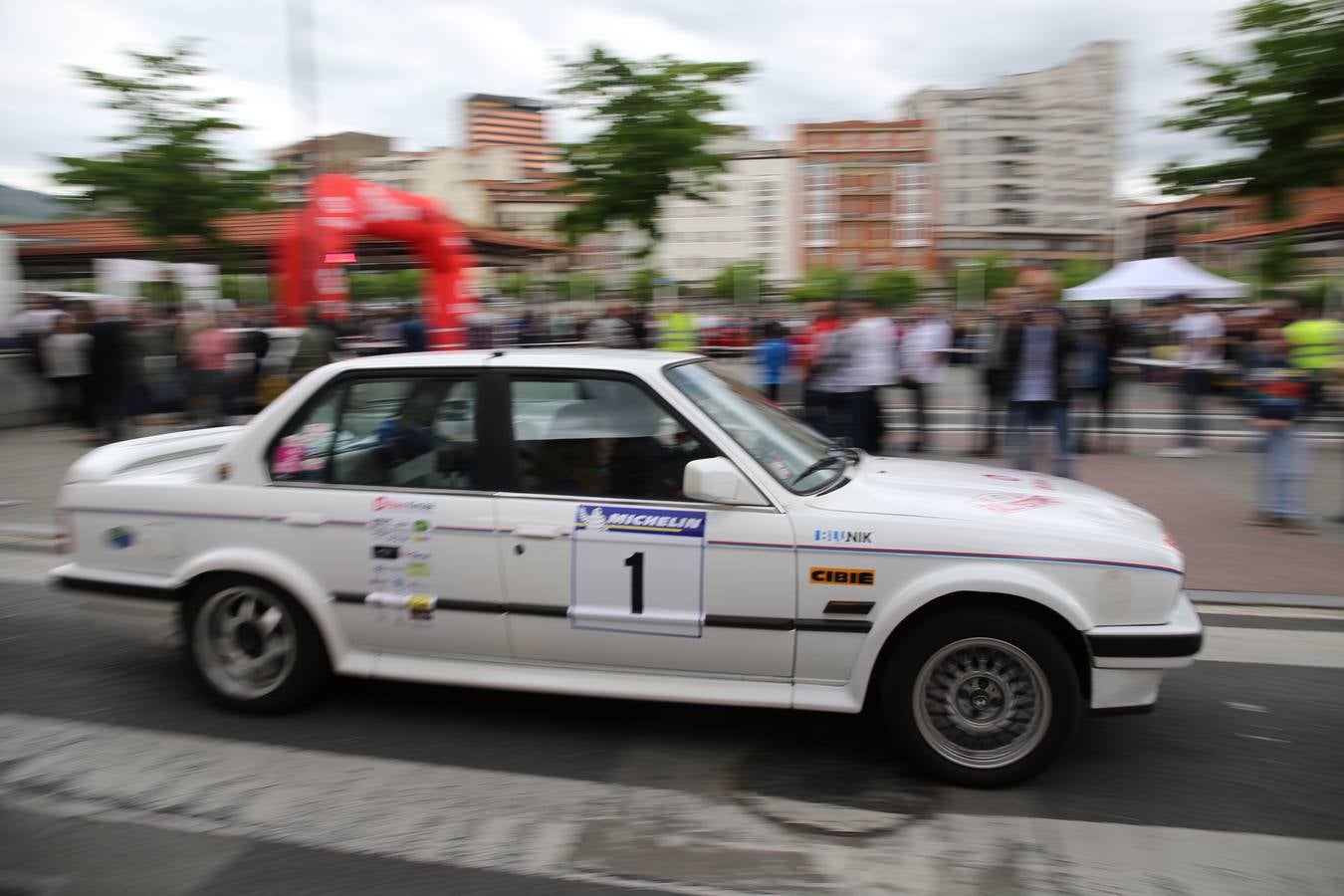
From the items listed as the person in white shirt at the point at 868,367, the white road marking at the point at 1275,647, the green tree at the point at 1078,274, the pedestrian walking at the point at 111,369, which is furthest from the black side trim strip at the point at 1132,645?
the green tree at the point at 1078,274

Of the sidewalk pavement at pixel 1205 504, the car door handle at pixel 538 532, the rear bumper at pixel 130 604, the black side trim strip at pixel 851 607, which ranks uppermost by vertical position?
the car door handle at pixel 538 532

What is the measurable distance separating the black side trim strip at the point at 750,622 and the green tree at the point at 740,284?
8746cm

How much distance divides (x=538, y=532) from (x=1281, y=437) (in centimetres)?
666

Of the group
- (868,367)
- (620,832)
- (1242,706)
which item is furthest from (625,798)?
(868,367)

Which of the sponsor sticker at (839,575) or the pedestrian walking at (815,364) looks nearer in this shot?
the sponsor sticker at (839,575)

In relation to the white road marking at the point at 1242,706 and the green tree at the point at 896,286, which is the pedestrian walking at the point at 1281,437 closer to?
the white road marking at the point at 1242,706

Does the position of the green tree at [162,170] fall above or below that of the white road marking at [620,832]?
above

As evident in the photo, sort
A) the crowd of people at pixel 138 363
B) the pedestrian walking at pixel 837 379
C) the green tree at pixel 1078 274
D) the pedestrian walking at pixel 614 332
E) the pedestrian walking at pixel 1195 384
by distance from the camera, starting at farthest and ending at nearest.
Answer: the green tree at pixel 1078 274 < the pedestrian walking at pixel 614 332 < the crowd of people at pixel 138 363 < the pedestrian walking at pixel 1195 384 < the pedestrian walking at pixel 837 379

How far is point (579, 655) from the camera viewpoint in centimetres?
400

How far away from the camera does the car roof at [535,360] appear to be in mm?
4207

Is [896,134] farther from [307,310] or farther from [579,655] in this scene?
[579,655]

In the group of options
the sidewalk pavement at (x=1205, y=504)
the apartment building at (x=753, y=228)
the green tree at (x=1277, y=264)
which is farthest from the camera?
the apartment building at (x=753, y=228)

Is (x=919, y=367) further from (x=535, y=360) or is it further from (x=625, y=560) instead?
(x=625, y=560)

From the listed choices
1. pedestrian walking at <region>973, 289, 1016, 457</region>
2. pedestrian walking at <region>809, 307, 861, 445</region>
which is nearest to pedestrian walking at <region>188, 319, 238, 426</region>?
pedestrian walking at <region>809, 307, 861, 445</region>
